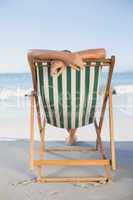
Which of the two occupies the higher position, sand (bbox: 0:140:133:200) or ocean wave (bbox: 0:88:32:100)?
sand (bbox: 0:140:133:200)

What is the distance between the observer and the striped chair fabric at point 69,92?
5.95 ft

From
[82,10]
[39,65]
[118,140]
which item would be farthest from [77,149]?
[82,10]

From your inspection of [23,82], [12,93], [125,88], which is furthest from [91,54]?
[23,82]

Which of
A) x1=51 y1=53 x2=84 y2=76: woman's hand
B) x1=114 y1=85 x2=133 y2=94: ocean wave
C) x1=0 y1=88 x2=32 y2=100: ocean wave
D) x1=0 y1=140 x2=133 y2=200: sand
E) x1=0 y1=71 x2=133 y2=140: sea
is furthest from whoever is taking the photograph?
x1=114 y1=85 x2=133 y2=94: ocean wave

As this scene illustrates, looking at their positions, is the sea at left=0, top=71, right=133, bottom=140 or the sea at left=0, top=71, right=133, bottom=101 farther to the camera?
the sea at left=0, top=71, right=133, bottom=101

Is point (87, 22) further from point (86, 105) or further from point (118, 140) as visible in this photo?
point (86, 105)

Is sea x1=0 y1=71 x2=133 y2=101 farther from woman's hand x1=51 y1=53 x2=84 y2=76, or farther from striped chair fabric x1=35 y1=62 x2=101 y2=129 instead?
woman's hand x1=51 y1=53 x2=84 y2=76

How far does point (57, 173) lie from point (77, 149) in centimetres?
56

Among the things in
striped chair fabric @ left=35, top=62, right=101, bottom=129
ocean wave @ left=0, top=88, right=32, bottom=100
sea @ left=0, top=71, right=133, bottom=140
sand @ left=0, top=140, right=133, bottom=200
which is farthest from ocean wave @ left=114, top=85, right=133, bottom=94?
striped chair fabric @ left=35, top=62, right=101, bottom=129

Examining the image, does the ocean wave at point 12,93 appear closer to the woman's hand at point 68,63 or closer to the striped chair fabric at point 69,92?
the striped chair fabric at point 69,92

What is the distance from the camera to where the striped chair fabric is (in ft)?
5.95

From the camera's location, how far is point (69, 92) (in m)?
1.86

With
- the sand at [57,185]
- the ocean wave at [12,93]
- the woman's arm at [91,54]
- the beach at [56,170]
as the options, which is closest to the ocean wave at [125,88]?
the ocean wave at [12,93]

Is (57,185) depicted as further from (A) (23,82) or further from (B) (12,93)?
(A) (23,82)
